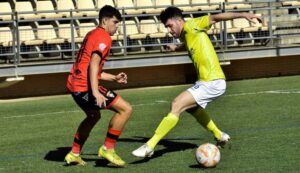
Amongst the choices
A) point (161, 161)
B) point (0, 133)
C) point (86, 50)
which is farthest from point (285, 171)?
point (0, 133)

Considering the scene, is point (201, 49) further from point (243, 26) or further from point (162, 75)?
point (243, 26)

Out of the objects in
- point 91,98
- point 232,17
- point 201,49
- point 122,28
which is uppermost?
point 232,17

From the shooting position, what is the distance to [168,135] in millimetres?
11602

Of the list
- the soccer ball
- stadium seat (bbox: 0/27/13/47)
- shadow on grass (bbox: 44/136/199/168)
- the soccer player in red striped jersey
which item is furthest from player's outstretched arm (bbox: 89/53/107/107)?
stadium seat (bbox: 0/27/13/47)

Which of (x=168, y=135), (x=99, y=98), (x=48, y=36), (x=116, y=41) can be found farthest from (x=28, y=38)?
(x=99, y=98)

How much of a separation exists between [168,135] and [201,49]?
241 cm

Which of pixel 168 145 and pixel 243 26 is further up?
pixel 168 145

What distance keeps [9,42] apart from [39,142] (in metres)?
7.96

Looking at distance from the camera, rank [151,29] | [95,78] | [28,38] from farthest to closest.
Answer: [151,29]
[28,38]
[95,78]

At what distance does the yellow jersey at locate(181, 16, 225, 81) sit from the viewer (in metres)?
9.54

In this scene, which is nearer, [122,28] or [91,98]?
[91,98]

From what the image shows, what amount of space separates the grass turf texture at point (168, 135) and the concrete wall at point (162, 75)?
86 centimetres

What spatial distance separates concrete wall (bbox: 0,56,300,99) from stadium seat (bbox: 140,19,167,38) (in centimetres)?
91

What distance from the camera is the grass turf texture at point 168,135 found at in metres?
8.96
